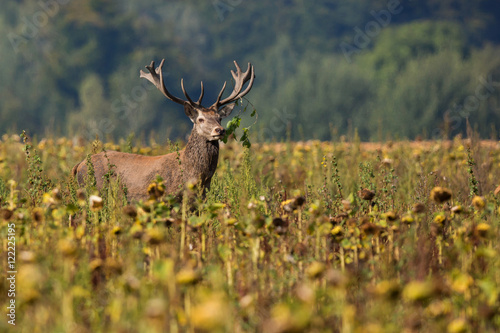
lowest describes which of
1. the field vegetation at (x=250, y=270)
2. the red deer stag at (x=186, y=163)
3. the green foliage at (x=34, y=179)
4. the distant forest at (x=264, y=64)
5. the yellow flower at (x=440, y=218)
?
the field vegetation at (x=250, y=270)

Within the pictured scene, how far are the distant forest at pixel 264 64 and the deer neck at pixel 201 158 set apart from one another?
16.0 metres

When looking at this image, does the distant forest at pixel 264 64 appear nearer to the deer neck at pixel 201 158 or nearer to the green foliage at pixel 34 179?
the deer neck at pixel 201 158

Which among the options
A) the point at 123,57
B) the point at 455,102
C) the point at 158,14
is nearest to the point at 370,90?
the point at 455,102

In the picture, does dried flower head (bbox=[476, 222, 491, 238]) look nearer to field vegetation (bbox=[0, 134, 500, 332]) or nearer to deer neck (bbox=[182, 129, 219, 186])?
field vegetation (bbox=[0, 134, 500, 332])

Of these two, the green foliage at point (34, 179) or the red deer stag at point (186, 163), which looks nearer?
the green foliage at point (34, 179)

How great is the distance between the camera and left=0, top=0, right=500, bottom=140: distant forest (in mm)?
31438

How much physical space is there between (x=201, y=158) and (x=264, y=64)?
4333 centimetres

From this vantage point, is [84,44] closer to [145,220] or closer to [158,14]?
[158,14]

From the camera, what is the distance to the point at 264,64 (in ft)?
160

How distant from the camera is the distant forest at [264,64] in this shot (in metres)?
31.4

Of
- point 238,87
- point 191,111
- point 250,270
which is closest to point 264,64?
point 238,87

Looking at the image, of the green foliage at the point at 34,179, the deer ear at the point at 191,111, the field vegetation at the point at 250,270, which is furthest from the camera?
the deer ear at the point at 191,111

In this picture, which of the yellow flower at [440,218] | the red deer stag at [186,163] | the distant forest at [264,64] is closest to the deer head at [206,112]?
the red deer stag at [186,163]

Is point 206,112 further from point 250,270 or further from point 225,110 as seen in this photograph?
point 250,270
